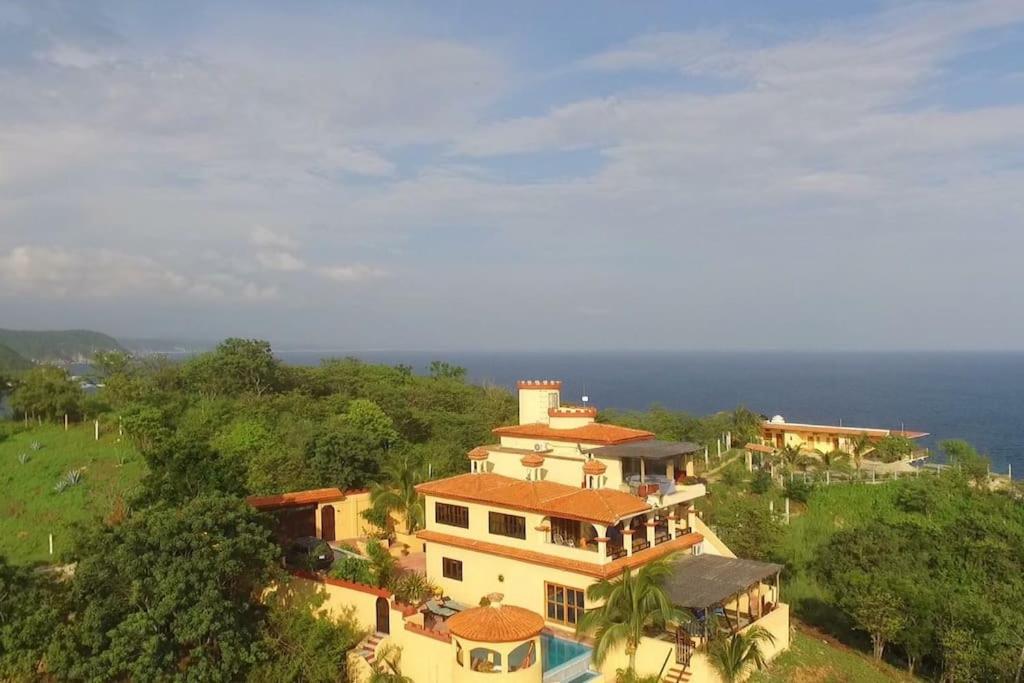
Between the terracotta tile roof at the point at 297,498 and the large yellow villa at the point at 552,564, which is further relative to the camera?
the terracotta tile roof at the point at 297,498

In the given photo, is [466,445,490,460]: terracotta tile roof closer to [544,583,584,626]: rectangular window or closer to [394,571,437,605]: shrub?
[394,571,437,605]: shrub

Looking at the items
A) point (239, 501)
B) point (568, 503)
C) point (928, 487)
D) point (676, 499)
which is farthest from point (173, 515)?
point (928, 487)

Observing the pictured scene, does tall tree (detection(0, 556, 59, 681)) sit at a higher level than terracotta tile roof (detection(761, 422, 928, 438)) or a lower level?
higher

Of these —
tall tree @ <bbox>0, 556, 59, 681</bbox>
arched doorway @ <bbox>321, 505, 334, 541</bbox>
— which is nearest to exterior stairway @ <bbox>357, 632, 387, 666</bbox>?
tall tree @ <bbox>0, 556, 59, 681</bbox>

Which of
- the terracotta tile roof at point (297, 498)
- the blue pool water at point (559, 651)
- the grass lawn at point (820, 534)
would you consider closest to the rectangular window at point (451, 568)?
the blue pool water at point (559, 651)

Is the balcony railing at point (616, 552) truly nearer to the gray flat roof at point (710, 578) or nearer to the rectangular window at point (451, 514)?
the gray flat roof at point (710, 578)
